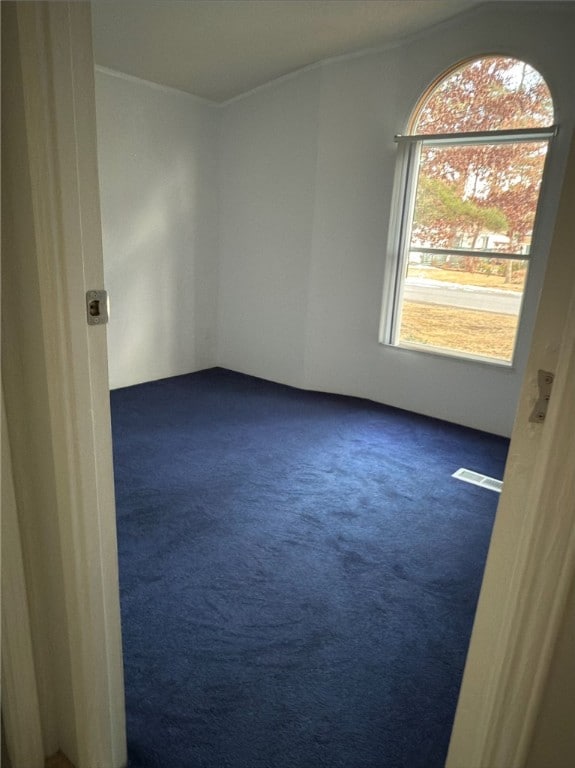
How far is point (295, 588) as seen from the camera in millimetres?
2039

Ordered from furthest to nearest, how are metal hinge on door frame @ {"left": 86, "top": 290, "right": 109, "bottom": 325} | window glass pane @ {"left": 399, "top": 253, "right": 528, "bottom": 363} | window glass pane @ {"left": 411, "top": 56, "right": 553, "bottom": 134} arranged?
window glass pane @ {"left": 399, "top": 253, "right": 528, "bottom": 363}
window glass pane @ {"left": 411, "top": 56, "right": 553, "bottom": 134}
metal hinge on door frame @ {"left": 86, "top": 290, "right": 109, "bottom": 325}

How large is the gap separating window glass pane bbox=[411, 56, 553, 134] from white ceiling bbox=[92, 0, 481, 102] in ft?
1.31

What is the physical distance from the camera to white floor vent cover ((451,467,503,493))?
3018 mm

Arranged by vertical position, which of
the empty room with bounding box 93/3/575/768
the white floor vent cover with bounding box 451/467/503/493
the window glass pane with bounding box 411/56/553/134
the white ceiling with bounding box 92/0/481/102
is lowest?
the white floor vent cover with bounding box 451/467/503/493

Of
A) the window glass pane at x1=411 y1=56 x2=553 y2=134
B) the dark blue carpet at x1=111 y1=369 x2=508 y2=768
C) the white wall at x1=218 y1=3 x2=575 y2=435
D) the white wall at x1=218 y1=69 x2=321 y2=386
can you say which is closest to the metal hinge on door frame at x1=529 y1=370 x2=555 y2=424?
the dark blue carpet at x1=111 y1=369 x2=508 y2=768

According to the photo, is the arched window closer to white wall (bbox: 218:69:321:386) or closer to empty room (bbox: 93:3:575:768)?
empty room (bbox: 93:3:575:768)

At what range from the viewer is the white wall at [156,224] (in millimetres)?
4035

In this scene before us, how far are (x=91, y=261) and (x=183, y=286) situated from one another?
12.8 feet

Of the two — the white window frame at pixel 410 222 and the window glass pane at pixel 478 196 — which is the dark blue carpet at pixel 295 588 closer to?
the white window frame at pixel 410 222

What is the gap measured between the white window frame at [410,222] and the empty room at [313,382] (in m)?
0.02

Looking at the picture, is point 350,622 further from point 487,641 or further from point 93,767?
point 487,641

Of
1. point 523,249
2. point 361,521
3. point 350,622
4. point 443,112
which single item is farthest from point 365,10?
point 350,622

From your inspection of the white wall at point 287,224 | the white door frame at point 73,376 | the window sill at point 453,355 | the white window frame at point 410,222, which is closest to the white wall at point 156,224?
the white wall at point 287,224

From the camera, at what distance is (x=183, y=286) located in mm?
4789
